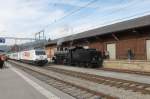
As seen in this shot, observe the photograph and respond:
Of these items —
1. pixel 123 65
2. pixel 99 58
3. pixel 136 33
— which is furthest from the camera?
pixel 99 58

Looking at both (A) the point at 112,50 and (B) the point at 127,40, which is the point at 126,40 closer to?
(B) the point at 127,40

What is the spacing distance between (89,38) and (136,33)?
13505 millimetres

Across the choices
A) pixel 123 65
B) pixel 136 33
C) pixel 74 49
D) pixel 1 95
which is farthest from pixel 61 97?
pixel 74 49

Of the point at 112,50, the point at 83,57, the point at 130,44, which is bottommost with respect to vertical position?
the point at 83,57

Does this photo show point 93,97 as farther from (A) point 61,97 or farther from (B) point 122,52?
(B) point 122,52

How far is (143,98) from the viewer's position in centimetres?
1229

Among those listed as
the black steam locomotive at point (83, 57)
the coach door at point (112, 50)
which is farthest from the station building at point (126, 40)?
the black steam locomotive at point (83, 57)

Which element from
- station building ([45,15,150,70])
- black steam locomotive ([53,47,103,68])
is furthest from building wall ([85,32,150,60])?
black steam locomotive ([53,47,103,68])

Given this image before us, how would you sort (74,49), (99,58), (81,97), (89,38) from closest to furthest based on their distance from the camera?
(81,97) < (99,58) < (74,49) < (89,38)

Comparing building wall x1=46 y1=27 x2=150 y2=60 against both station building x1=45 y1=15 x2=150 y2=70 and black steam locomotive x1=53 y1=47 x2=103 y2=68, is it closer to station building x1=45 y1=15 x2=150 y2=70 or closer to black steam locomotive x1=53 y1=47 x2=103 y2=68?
station building x1=45 y1=15 x2=150 y2=70

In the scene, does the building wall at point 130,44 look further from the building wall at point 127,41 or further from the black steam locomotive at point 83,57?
the black steam locomotive at point 83,57

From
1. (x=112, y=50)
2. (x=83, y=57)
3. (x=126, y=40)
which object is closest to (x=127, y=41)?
(x=126, y=40)

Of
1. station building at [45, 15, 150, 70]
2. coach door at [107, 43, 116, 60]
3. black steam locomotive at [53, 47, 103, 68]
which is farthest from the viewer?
coach door at [107, 43, 116, 60]

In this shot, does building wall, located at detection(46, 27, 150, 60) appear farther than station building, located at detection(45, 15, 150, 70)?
Yes
